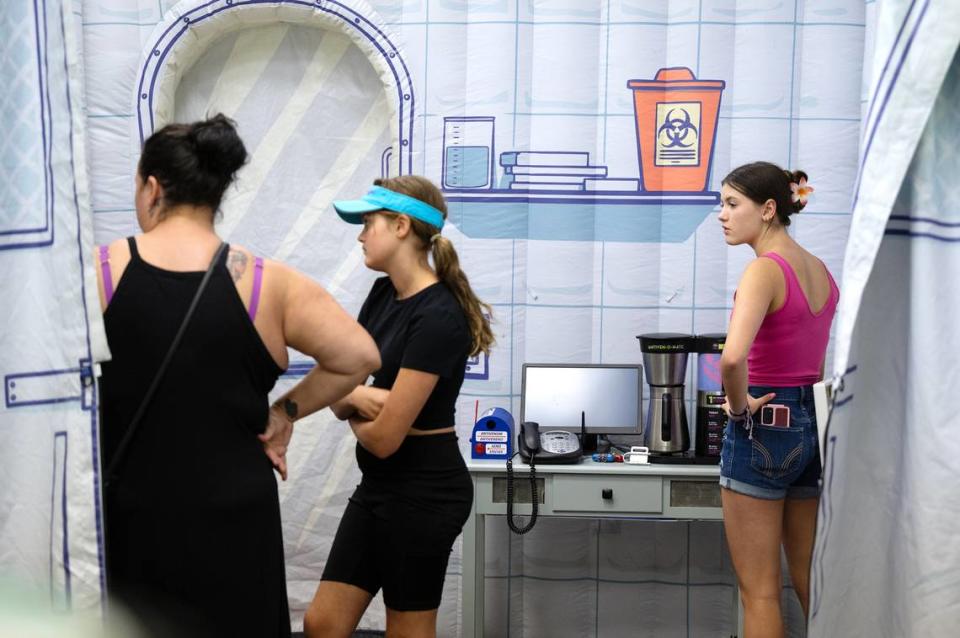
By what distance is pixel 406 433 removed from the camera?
236cm

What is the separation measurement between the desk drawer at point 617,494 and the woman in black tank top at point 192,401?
1790 mm

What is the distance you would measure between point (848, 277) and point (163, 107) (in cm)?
A: 327

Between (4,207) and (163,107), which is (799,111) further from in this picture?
(4,207)

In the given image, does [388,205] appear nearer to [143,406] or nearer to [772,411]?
[143,406]

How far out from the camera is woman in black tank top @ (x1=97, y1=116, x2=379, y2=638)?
5.75 feet

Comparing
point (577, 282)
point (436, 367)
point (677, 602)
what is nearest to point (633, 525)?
point (677, 602)

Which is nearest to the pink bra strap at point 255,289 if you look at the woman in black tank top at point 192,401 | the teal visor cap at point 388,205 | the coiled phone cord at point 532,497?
the woman in black tank top at point 192,401

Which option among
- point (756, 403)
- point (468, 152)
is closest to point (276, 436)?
point (756, 403)

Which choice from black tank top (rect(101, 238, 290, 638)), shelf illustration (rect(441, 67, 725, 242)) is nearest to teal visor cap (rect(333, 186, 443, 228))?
black tank top (rect(101, 238, 290, 638))

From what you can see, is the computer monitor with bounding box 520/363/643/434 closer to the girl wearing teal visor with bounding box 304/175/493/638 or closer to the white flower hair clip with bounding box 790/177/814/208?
the white flower hair clip with bounding box 790/177/814/208

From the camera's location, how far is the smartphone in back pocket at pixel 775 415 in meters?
2.80

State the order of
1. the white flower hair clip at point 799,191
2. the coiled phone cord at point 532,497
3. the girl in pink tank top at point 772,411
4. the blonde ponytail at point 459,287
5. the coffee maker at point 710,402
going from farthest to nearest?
the coffee maker at point 710,402, the coiled phone cord at point 532,497, the white flower hair clip at point 799,191, the girl in pink tank top at point 772,411, the blonde ponytail at point 459,287

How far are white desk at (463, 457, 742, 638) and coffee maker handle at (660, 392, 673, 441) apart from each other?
0.14m

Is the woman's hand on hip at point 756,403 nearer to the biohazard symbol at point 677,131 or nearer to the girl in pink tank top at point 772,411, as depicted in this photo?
the girl in pink tank top at point 772,411
